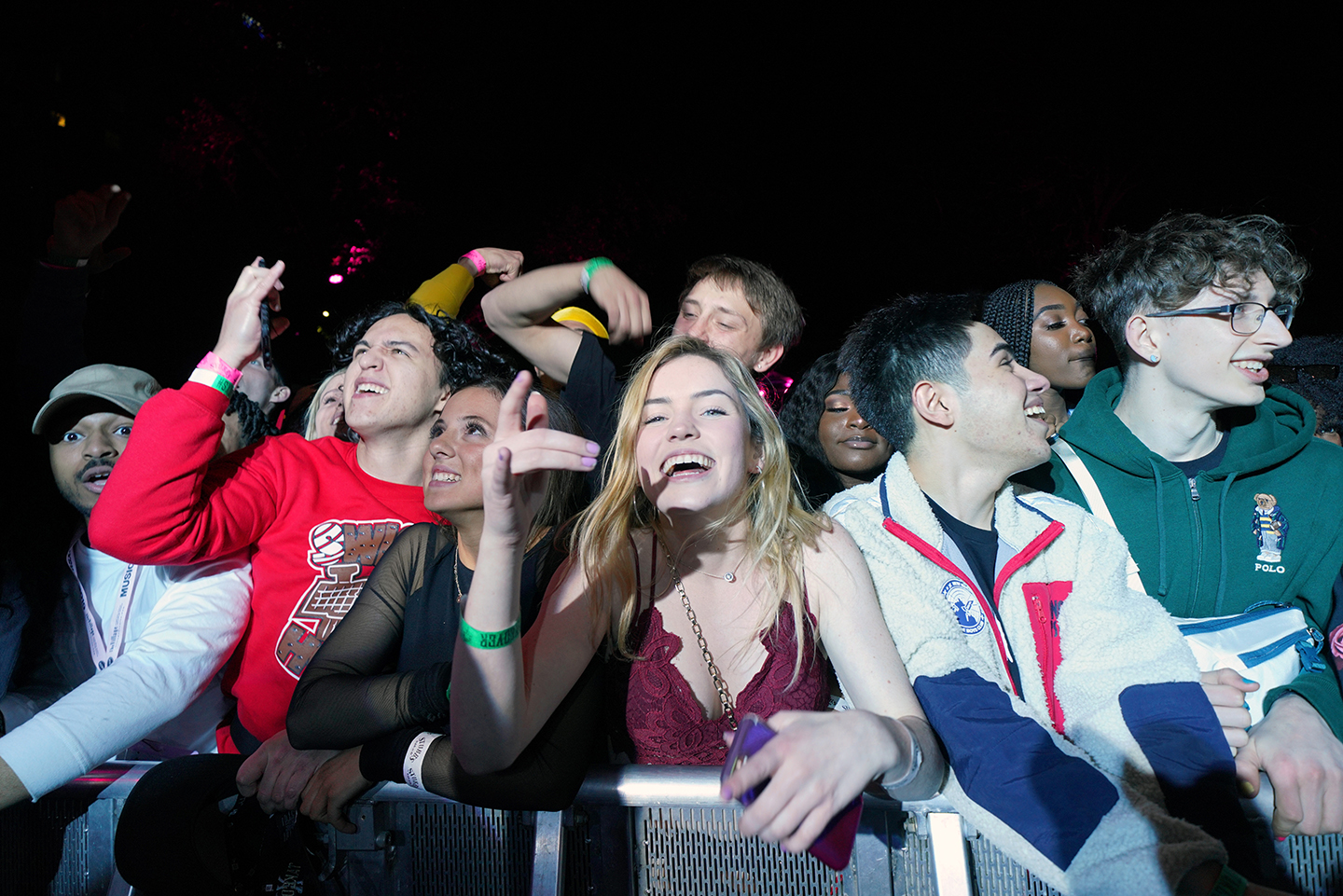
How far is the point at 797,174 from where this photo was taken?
9117 millimetres

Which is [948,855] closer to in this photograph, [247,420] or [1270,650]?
[1270,650]

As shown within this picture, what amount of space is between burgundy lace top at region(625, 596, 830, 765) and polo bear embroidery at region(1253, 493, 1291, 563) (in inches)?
61.5

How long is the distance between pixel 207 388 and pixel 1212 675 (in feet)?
9.32

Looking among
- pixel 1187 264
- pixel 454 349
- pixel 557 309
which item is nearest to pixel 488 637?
pixel 454 349

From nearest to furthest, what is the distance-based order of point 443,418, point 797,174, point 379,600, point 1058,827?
point 1058,827, point 379,600, point 443,418, point 797,174

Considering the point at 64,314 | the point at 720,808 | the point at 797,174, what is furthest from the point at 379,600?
the point at 797,174

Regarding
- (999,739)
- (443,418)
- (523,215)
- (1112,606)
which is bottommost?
(999,739)

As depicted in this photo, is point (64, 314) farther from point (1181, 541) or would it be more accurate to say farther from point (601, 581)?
point (1181, 541)

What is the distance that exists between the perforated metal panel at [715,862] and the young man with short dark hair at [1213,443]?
1.54 metres

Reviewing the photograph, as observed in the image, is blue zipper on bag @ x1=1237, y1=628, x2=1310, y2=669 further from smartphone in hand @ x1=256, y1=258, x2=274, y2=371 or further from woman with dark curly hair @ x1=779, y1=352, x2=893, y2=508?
smartphone in hand @ x1=256, y1=258, x2=274, y2=371

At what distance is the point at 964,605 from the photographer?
202 cm

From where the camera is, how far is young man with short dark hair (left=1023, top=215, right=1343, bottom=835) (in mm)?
2455

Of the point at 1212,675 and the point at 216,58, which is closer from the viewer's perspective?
the point at 1212,675

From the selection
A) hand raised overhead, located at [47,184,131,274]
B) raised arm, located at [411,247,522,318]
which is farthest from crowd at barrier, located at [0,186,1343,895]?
hand raised overhead, located at [47,184,131,274]
